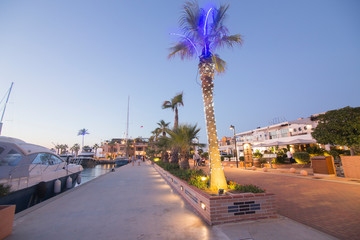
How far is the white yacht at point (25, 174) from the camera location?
718 centimetres

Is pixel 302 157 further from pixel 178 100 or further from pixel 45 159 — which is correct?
pixel 45 159

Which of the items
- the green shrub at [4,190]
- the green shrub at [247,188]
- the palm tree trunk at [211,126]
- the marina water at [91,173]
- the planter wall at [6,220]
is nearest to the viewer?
the planter wall at [6,220]

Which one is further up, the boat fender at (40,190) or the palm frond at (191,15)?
the palm frond at (191,15)

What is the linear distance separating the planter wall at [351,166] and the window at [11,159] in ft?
60.0

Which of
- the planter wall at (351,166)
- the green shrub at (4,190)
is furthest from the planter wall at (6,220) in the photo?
the planter wall at (351,166)

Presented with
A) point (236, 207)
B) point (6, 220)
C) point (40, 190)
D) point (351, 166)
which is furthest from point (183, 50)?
point (351, 166)

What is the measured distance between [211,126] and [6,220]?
5.72m

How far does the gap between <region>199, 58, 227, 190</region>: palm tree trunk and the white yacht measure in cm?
801

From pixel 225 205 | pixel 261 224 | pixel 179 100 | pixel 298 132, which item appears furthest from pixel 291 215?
pixel 298 132

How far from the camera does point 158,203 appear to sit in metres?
5.79

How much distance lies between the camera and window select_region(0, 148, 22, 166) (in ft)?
27.0

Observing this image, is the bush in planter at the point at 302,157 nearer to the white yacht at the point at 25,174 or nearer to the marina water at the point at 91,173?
the marina water at the point at 91,173

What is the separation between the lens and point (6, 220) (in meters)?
3.40

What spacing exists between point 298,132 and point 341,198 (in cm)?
3433
